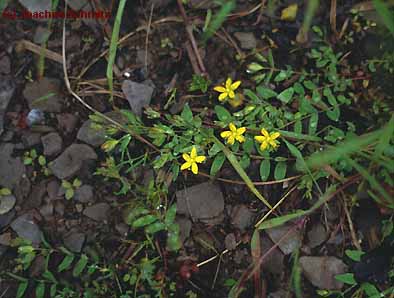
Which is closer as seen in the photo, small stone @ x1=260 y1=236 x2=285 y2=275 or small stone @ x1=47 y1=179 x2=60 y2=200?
small stone @ x1=260 y1=236 x2=285 y2=275

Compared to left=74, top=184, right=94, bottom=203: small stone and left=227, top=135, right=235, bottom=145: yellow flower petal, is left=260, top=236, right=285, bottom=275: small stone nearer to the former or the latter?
left=227, top=135, right=235, bottom=145: yellow flower petal

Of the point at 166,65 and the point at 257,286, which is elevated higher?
the point at 166,65

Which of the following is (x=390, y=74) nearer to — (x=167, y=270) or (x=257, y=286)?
(x=257, y=286)

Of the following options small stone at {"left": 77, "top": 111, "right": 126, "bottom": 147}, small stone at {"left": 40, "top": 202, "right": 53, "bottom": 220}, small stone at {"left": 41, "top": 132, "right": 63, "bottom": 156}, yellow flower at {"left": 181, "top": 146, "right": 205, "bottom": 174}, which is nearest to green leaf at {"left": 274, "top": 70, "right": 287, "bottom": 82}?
yellow flower at {"left": 181, "top": 146, "right": 205, "bottom": 174}

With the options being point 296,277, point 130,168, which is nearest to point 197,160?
point 130,168

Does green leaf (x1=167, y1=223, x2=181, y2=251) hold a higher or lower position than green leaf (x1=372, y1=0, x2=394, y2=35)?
lower

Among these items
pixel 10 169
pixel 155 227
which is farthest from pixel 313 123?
pixel 10 169

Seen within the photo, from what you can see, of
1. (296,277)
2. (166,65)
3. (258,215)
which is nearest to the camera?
(296,277)
